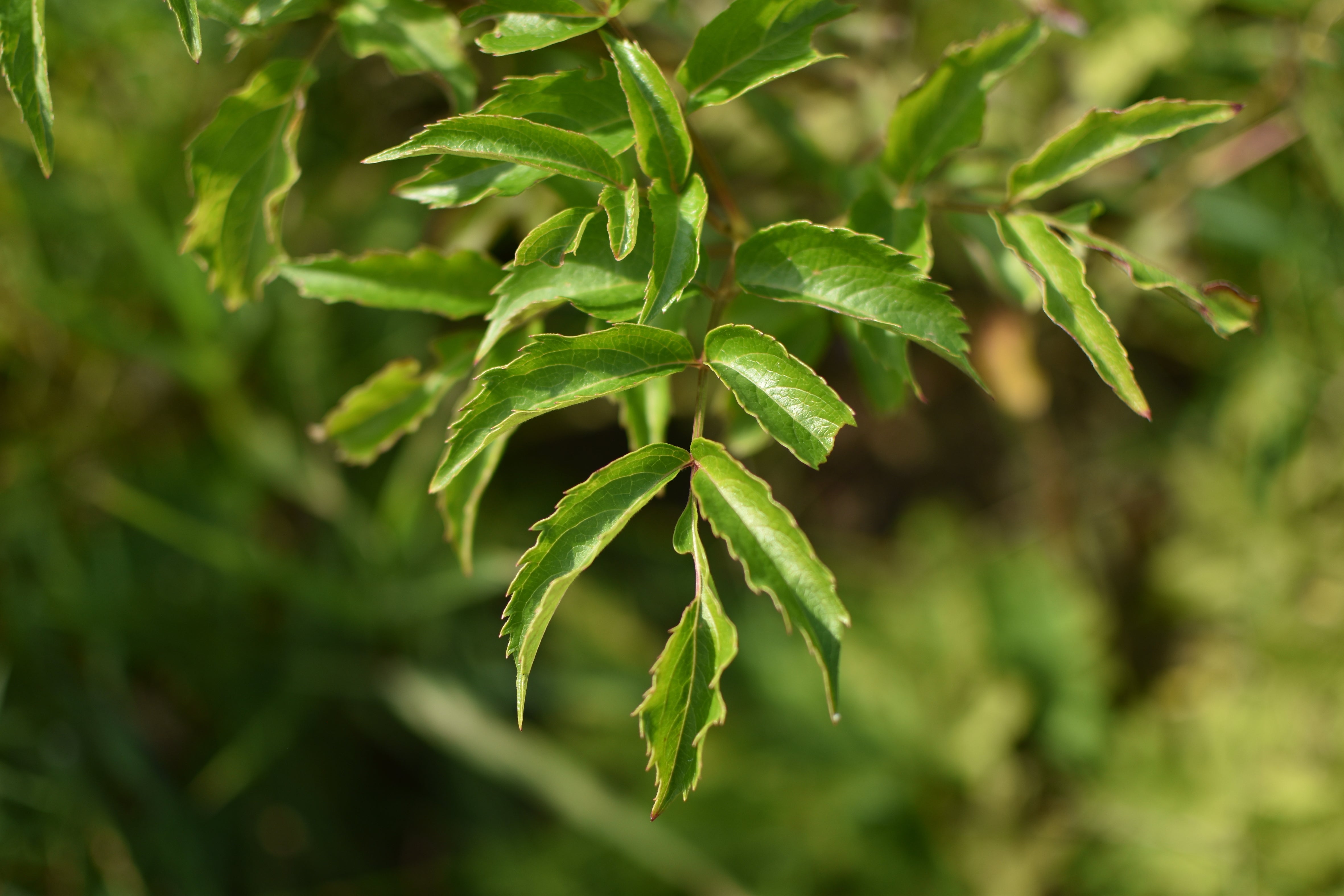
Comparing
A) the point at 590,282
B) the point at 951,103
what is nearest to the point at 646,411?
the point at 590,282

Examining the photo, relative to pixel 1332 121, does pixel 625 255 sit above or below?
above

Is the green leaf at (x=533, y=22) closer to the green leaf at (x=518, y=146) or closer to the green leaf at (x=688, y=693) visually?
the green leaf at (x=518, y=146)

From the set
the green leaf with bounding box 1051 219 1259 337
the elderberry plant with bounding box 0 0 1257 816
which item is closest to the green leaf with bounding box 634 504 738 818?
the elderberry plant with bounding box 0 0 1257 816

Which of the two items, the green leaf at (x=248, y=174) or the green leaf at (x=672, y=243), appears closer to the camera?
the green leaf at (x=672, y=243)

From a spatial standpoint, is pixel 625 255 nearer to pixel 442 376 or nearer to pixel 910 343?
pixel 442 376

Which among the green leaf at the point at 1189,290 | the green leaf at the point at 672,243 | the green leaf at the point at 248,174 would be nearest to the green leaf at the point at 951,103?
the green leaf at the point at 1189,290

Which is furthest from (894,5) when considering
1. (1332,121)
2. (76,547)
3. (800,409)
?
(76,547)

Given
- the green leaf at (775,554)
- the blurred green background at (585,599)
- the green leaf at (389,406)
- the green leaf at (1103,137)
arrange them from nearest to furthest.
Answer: the green leaf at (775,554) < the green leaf at (1103,137) < the green leaf at (389,406) < the blurred green background at (585,599)
